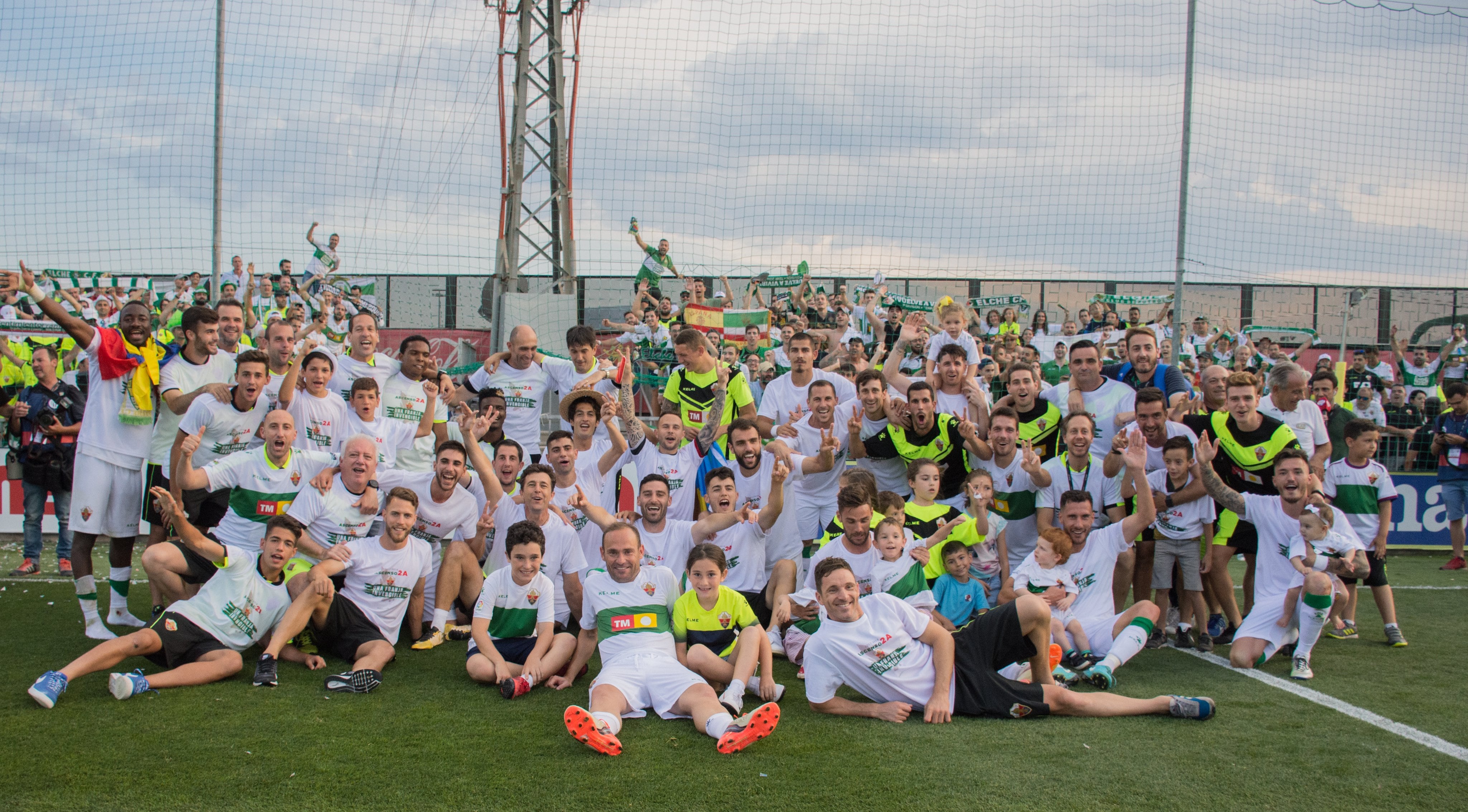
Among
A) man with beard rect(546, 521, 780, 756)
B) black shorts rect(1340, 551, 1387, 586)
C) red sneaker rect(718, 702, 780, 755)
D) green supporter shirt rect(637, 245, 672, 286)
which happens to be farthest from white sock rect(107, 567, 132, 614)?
black shorts rect(1340, 551, 1387, 586)

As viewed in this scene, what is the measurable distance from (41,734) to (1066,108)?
10.1 m

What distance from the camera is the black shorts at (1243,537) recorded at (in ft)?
20.3

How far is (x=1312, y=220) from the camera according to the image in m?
10.1

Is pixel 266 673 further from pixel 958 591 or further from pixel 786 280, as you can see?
pixel 786 280

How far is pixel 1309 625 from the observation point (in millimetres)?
5445

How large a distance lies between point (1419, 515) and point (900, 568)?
8126 mm

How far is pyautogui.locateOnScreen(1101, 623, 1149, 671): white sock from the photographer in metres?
5.18

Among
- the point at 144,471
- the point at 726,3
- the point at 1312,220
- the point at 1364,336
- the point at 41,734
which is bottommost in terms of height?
the point at 41,734

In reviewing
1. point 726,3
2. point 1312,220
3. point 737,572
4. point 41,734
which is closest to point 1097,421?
point 737,572

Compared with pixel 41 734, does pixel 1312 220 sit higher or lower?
higher

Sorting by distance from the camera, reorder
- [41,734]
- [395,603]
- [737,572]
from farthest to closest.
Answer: [737,572], [395,603], [41,734]

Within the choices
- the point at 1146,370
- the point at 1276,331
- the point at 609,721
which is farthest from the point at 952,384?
the point at 1276,331

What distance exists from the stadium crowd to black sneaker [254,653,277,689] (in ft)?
0.05

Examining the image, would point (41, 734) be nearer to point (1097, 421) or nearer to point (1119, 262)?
point (1097, 421)
